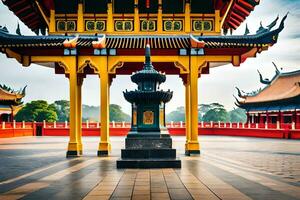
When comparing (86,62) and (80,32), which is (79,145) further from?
(80,32)

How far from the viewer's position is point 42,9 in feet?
64.5

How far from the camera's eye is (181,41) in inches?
764

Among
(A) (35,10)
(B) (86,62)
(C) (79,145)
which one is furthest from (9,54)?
(C) (79,145)

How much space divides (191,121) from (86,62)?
6.31m

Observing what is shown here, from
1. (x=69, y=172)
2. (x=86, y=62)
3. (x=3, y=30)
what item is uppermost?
(x=3, y=30)

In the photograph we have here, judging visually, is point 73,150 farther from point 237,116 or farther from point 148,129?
point 237,116

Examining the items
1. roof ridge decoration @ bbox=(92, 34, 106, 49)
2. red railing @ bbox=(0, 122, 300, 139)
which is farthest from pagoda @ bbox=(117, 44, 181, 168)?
red railing @ bbox=(0, 122, 300, 139)

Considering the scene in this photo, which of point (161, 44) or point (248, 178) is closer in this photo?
point (248, 178)

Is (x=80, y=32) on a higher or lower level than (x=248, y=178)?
higher

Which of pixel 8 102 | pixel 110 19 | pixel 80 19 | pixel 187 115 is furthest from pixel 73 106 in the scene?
pixel 8 102

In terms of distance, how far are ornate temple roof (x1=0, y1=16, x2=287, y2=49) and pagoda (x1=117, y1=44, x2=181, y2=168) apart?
3.82 metres

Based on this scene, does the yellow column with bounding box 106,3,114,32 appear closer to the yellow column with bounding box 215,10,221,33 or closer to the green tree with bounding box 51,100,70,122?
the yellow column with bounding box 215,10,221,33

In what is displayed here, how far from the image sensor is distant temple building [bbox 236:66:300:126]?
134 ft

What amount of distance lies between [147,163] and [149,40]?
7789mm
